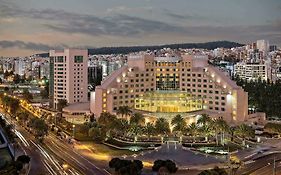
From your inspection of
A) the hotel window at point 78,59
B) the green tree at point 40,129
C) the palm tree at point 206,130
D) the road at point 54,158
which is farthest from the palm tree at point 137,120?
the hotel window at point 78,59

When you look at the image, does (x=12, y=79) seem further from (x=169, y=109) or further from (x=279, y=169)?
(x=279, y=169)

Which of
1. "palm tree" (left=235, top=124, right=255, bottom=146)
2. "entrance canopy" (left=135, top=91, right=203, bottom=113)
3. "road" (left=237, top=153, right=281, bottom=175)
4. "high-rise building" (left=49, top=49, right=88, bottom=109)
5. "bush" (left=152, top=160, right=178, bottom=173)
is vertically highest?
"high-rise building" (left=49, top=49, right=88, bottom=109)

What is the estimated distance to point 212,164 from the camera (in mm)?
31109

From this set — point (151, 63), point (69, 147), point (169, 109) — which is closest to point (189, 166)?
point (69, 147)

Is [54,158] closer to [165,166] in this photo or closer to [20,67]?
[165,166]

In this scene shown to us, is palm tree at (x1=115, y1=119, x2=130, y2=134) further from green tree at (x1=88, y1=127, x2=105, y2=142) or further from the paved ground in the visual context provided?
the paved ground

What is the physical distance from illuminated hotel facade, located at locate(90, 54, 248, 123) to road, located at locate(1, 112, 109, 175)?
10.2 metres

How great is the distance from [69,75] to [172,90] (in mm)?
16201

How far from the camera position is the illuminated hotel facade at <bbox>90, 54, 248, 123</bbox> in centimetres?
4759

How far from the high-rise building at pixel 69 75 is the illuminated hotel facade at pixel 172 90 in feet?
35.2

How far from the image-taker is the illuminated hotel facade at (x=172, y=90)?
156 ft

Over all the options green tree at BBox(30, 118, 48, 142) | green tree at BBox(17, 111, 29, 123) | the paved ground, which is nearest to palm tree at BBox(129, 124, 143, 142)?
the paved ground

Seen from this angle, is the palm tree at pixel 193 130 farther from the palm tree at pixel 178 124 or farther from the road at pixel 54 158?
the road at pixel 54 158

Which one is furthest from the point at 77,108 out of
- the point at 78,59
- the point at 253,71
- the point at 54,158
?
the point at 253,71
